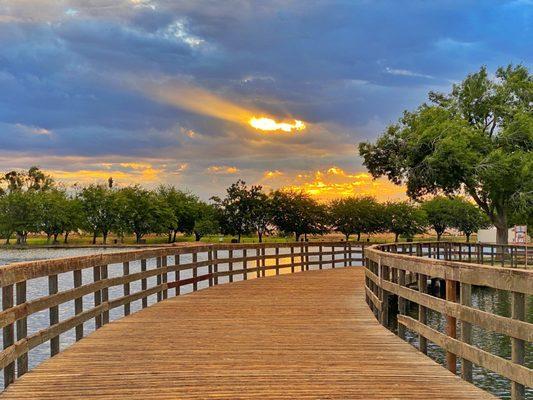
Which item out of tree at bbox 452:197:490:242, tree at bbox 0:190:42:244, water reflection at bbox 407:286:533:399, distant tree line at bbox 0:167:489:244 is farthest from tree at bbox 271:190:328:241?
water reflection at bbox 407:286:533:399

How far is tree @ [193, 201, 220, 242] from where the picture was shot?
448ft

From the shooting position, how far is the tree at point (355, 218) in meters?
148

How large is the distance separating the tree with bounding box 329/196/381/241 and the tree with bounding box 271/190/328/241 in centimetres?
563

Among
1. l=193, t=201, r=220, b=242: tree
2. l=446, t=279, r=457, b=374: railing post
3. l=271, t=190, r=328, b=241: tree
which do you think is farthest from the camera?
l=271, t=190, r=328, b=241: tree

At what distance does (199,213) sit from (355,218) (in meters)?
35.8

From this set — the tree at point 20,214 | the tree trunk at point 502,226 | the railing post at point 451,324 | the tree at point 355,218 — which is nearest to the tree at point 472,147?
the tree trunk at point 502,226

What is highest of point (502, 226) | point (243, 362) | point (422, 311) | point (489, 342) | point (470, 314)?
point (502, 226)

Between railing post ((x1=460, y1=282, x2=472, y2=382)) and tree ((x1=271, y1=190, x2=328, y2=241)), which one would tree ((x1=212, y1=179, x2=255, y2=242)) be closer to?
tree ((x1=271, y1=190, x2=328, y2=241))

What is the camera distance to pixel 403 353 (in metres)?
8.90

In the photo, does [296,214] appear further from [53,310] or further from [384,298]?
[53,310]

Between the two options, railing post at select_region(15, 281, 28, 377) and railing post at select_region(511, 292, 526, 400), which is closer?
railing post at select_region(511, 292, 526, 400)

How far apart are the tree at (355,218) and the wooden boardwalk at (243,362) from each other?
135211mm

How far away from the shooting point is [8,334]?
7457mm

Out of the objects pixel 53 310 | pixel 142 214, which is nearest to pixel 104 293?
pixel 53 310
